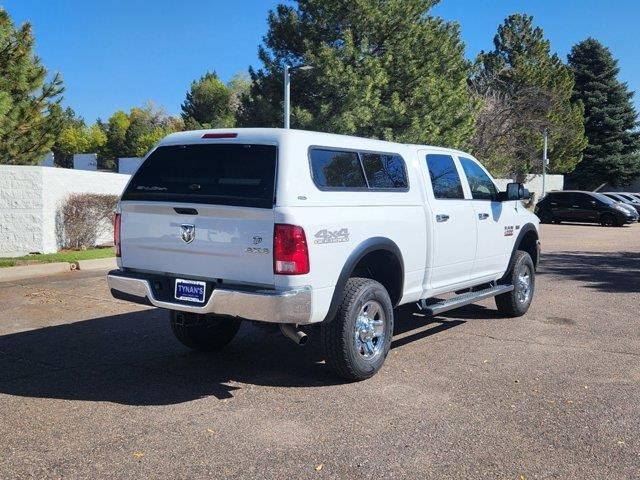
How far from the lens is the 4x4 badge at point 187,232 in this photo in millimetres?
5340

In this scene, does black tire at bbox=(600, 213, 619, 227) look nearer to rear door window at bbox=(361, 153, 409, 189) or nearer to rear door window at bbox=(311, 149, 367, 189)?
rear door window at bbox=(361, 153, 409, 189)

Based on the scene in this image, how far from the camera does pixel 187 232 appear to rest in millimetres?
5379

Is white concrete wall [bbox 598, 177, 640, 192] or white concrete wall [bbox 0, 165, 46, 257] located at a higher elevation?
white concrete wall [bbox 598, 177, 640, 192]

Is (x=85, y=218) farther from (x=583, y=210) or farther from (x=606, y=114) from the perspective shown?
(x=606, y=114)

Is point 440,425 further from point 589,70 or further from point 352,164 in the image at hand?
point 589,70

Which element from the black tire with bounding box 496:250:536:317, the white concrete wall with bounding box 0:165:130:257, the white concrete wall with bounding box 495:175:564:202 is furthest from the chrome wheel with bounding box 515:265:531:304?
the white concrete wall with bounding box 495:175:564:202

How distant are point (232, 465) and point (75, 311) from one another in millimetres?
5445

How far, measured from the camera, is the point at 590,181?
194ft

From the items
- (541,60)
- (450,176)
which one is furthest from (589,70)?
(450,176)

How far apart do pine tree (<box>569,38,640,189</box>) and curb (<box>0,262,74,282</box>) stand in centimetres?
5279

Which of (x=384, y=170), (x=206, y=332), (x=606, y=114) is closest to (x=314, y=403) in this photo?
(x=206, y=332)

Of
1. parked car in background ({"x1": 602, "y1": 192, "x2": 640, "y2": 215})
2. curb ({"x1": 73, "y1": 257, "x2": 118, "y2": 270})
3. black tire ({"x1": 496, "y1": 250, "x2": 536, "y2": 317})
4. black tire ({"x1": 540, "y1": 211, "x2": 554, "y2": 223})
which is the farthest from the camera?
parked car in background ({"x1": 602, "y1": 192, "x2": 640, "y2": 215})

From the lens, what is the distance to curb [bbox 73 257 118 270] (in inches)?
501

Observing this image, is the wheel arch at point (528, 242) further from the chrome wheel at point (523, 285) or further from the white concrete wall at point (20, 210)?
the white concrete wall at point (20, 210)
